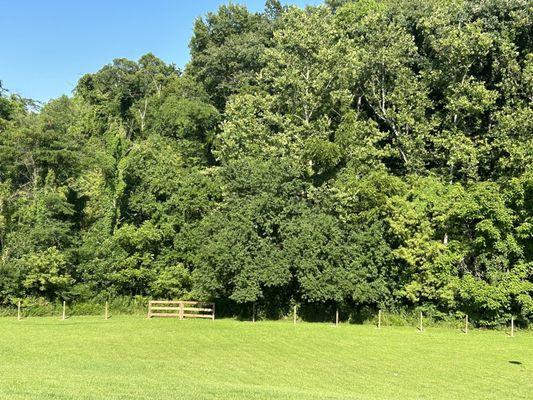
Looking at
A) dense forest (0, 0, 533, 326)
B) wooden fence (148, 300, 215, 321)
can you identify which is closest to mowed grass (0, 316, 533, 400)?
wooden fence (148, 300, 215, 321)

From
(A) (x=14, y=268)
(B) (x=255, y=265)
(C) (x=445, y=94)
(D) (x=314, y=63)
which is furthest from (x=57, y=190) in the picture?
(C) (x=445, y=94)

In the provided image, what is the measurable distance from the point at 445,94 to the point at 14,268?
3232 centimetres

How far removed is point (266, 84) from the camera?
4119 centimetres

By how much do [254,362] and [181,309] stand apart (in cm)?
1613

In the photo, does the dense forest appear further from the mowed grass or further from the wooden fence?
the mowed grass

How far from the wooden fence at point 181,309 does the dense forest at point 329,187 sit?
929 mm

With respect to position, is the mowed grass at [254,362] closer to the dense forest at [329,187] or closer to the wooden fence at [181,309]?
the wooden fence at [181,309]

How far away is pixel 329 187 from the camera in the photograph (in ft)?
110

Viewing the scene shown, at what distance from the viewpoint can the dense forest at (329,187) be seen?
100ft

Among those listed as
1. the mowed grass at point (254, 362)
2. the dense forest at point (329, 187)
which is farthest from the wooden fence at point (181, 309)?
the mowed grass at point (254, 362)

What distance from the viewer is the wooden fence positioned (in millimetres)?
32219

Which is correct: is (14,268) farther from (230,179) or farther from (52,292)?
(230,179)

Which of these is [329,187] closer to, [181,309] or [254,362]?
[181,309]

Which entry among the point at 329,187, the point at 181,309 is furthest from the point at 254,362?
the point at 329,187
